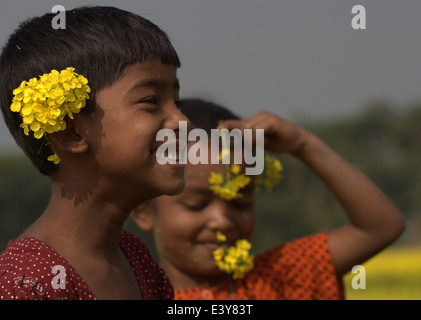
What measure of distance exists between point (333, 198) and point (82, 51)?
32.2 metres

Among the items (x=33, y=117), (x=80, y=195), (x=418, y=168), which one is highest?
(x=33, y=117)

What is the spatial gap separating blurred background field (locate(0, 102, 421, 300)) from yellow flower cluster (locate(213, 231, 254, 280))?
1071cm

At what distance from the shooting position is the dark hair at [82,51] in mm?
2969

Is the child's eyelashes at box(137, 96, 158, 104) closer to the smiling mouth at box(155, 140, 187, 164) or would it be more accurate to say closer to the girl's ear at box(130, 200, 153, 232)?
the smiling mouth at box(155, 140, 187, 164)

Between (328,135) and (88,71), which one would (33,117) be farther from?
(328,135)

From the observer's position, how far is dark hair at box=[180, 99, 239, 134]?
4375 millimetres

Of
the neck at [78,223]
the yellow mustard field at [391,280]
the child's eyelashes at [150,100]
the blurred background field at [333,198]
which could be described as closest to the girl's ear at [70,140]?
the neck at [78,223]

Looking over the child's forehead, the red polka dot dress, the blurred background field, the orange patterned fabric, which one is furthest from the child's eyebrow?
the blurred background field

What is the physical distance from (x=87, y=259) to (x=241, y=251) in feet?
4.42

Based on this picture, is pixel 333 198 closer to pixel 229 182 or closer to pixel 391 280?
pixel 391 280

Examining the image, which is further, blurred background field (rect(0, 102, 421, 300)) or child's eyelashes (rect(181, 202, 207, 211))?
blurred background field (rect(0, 102, 421, 300))
